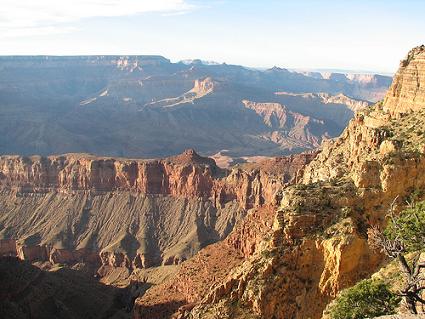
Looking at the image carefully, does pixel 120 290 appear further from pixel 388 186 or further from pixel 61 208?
pixel 388 186

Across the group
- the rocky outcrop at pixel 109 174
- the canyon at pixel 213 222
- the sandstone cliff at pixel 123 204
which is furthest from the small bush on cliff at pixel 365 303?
the rocky outcrop at pixel 109 174

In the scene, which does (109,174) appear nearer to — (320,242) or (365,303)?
(320,242)

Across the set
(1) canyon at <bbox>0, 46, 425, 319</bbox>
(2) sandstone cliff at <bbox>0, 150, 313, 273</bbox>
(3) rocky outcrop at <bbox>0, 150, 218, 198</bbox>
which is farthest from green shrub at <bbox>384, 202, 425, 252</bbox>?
(3) rocky outcrop at <bbox>0, 150, 218, 198</bbox>

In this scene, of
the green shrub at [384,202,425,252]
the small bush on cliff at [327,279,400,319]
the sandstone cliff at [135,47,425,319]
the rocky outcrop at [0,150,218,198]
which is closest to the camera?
the small bush on cliff at [327,279,400,319]

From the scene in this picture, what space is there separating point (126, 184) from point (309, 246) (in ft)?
299

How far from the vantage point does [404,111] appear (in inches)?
2408

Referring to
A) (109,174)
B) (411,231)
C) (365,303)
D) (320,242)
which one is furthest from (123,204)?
(365,303)

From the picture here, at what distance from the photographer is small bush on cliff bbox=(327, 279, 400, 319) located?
32.2m

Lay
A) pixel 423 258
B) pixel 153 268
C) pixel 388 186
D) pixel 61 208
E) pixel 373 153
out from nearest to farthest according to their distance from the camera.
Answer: pixel 423 258 → pixel 388 186 → pixel 373 153 → pixel 153 268 → pixel 61 208

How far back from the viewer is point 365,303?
107 feet

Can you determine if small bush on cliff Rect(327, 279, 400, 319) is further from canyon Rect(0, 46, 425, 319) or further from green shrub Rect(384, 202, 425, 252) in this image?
canyon Rect(0, 46, 425, 319)

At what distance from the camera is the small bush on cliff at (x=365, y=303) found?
32188 millimetres

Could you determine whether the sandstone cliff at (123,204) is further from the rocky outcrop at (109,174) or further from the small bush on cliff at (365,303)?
the small bush on cliff at (365,303)

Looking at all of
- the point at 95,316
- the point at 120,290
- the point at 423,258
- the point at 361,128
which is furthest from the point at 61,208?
the point at 423,258
